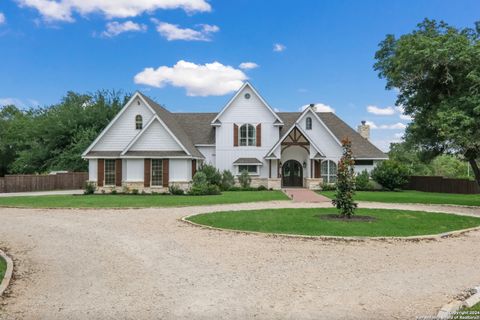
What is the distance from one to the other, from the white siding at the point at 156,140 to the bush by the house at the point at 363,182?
16.2 meters

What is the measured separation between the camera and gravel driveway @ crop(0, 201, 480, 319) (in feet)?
19.7

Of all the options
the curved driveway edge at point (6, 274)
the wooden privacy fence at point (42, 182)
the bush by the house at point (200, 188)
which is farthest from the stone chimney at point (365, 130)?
the curved driveway edge at point (6, 274)

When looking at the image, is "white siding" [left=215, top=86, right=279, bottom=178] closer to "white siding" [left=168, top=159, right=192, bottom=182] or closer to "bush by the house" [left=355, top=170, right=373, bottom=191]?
"white siding" [left=168, top=159, right=192, bottom=182]

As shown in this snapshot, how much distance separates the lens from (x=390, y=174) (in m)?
34.0

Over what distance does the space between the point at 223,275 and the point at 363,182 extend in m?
28.6

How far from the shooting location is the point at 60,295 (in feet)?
21.7

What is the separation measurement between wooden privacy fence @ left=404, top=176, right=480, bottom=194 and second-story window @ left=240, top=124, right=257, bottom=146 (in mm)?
16111

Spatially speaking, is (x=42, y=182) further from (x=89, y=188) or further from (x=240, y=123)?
(x=240, y=123)

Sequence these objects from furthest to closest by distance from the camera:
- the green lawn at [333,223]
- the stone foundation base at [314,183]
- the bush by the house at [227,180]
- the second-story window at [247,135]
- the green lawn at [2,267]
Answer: the second-story window at [247,135], the stone foundation base at [314,183], the bush by the house at [227,180], the green lawn at [333,223], the green lawn at [2,267]

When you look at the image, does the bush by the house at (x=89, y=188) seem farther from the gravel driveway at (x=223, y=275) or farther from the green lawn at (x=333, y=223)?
the gravel driveway at (x=223, y=275)

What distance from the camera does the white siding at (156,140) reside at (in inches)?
1196

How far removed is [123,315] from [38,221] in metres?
11.3

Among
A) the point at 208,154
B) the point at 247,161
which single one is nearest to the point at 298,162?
the point at 247,161

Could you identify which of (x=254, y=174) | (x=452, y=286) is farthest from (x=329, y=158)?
(x=452, y=286)
